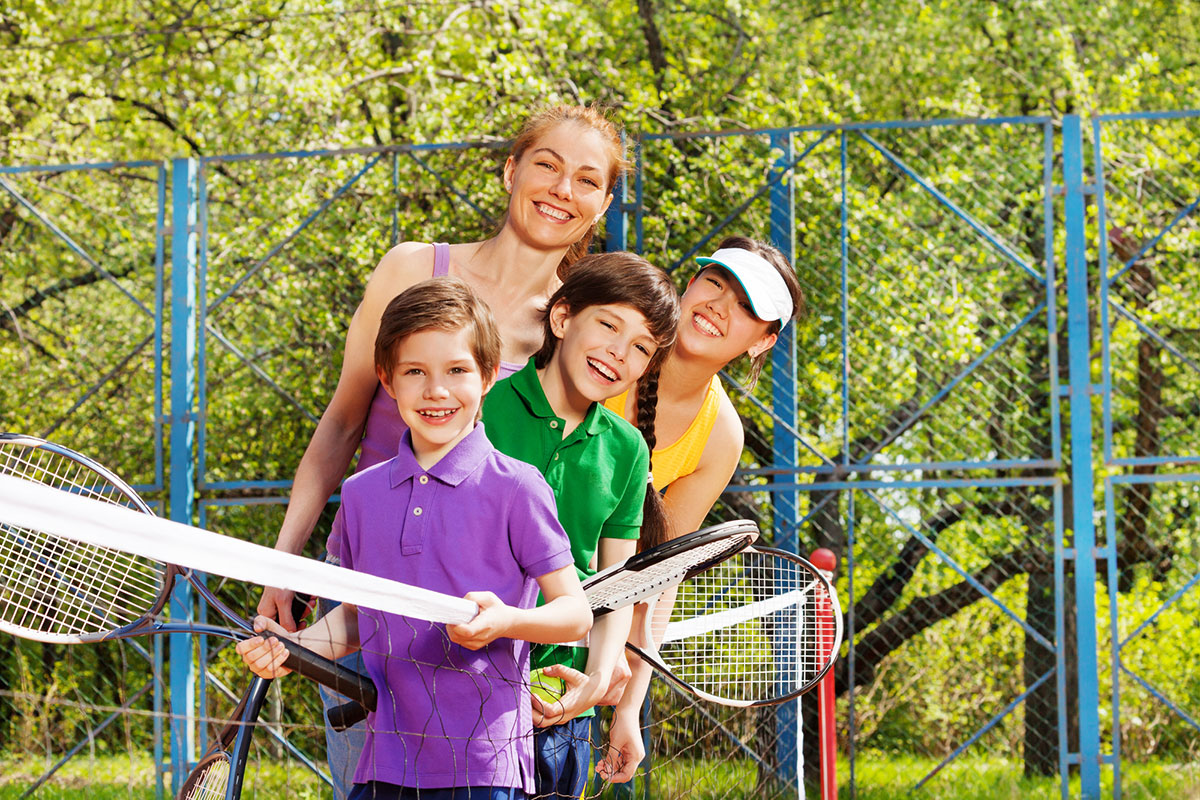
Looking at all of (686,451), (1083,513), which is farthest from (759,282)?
(1083,513)

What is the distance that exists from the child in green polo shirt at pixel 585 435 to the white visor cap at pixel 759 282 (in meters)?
0.30

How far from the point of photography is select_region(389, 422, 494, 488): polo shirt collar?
5.64ft

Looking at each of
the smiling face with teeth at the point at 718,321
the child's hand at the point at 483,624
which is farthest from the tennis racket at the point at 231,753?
the smiling face with teeth at the point at 718,321

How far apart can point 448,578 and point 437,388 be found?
0.25 metres

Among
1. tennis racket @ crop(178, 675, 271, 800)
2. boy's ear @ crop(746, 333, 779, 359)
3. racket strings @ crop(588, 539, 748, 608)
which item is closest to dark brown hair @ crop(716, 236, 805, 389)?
boy's ear @ crop(746, 333, 779, 359)

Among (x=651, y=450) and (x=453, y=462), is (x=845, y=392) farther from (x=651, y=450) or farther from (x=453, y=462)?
(x=453, y=462)

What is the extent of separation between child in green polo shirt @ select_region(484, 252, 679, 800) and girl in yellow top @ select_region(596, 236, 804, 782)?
251mm

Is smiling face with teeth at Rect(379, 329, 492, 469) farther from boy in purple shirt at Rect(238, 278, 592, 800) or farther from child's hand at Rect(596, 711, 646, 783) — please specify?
child's hand at Rect(596, 711, 646, 783)

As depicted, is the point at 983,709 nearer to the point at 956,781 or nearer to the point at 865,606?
the point at 865,606

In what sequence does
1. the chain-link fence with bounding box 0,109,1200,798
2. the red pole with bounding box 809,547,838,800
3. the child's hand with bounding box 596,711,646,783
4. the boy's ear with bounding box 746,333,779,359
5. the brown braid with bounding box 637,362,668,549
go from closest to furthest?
the child's hand with bounding box 596,711,646,783 → the brown braid with bounding box 637,362,668,549 → the boy's ear with bounding box 746,333,779,359 → the red pole with bounding box 809,547,838,800 → the chain-link fence with bounding box 0,109,1200,798

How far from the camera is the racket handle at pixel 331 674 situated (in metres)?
1.63

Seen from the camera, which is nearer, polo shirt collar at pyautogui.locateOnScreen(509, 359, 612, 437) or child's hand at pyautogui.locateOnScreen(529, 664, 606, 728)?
child's hand at pyautogui.locateOnScreen(529, 664, 606, 728)

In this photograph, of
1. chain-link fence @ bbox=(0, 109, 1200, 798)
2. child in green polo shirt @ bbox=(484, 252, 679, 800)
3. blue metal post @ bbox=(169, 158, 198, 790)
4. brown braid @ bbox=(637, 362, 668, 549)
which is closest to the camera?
child in green polo shirt @ bbox=(484, 252, 679, 800)

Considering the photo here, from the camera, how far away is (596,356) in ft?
6.45
